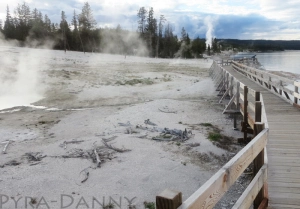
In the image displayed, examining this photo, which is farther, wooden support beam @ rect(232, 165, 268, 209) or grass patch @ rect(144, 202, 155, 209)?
grass patch @ rect(144, 202, 155, 209)

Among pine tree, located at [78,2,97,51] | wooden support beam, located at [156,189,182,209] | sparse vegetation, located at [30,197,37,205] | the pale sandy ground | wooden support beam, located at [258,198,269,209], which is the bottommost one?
Result: sparse vegetation, located at [30,197,37,205]

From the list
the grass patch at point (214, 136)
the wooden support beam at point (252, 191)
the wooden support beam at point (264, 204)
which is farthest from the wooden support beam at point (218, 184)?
the grass patch at point (214, 136)

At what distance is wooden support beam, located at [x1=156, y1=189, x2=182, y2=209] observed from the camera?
71.0 inches

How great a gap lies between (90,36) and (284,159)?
205ft

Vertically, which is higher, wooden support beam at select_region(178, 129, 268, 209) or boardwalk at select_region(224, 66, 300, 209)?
wooden support beam at select_region(178, 129, 268, 209)

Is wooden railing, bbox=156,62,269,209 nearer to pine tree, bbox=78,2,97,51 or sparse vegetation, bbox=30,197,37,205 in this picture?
sparse vegetation, bbox=30,197,37,205

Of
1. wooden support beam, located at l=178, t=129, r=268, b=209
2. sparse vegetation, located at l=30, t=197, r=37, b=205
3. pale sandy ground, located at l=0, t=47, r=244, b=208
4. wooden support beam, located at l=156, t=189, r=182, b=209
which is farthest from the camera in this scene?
pale sandy ground, located at l=0, t=47, r=244, b=208

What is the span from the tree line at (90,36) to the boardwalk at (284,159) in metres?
52.8

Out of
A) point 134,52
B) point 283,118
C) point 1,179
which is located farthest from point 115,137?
point 134,52

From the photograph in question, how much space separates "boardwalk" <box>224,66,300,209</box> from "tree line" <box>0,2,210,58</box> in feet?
173

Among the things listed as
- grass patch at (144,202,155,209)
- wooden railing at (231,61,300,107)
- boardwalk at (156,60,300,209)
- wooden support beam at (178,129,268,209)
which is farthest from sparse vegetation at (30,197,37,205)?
wooden railing at (231,61,300,107)

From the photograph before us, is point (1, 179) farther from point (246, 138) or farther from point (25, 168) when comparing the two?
point (246, 138)

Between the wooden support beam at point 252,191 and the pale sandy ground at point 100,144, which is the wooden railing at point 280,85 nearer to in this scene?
the pale sandy ground at point 100,144

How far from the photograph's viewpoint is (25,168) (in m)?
6.90
